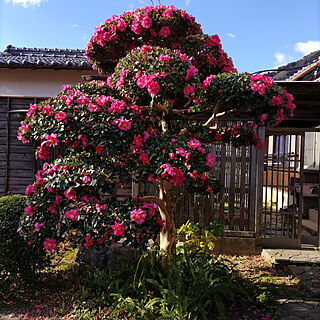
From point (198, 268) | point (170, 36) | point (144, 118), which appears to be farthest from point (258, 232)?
point (170, 36)

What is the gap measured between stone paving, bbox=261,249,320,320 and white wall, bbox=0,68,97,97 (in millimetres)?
5576

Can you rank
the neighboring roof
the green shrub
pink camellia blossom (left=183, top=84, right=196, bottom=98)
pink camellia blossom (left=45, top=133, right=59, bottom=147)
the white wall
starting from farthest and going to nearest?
the neighboring roof
the white wall
the green shrub
pink camellia blossom (left=183, top=84, right=196, bottom=98)
pink camellia blossom (left=45, top=133, right=59, bottom=147)

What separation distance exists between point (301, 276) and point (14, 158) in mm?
6492

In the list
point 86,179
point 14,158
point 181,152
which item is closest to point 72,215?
point 86,179

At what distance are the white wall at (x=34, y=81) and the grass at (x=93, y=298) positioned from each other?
169 inches

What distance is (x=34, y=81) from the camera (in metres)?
7.27

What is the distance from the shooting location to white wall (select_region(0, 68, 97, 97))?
7.23 metres

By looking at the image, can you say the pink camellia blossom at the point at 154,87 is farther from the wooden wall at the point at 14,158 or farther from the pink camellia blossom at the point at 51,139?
the wooden wall at the point at 14,158

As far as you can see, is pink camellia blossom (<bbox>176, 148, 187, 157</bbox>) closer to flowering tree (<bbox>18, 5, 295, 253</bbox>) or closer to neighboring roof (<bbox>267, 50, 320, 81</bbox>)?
flowering tree (<bbox>18, 5, 295, 253</bbox>)

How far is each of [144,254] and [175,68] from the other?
2.51 m

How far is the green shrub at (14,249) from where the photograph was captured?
399 centimetres

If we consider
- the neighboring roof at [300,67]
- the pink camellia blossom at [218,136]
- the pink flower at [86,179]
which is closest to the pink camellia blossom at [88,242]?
the pink flower at [86,179]

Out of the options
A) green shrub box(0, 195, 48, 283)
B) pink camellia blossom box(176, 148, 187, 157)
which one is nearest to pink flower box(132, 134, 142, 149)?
pink camellia blossom box(176, 148, 187, 157)

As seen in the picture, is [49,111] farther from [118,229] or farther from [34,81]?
[34,81]
